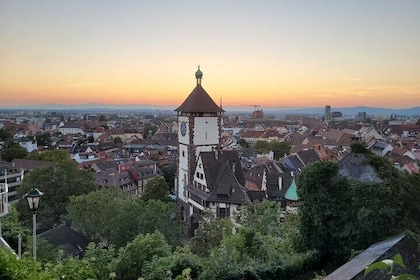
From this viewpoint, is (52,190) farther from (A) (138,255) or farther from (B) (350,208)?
(B) (350,208)

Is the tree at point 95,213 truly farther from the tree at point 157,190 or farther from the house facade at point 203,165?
the tree at point 157,190

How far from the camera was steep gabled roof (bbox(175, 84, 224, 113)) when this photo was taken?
31266 mm

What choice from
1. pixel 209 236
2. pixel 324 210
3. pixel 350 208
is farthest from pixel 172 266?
pixel 209 236

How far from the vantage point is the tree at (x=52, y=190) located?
26.6 meters

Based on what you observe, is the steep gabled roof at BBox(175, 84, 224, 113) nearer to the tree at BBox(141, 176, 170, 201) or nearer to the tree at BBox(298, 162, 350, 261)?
the tree at BBox(141, 176, 170, 201)

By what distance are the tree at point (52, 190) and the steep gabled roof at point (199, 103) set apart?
9.60 meters

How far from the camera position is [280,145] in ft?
235

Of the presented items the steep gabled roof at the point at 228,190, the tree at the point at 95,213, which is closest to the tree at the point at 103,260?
the tree at the point at 95,213

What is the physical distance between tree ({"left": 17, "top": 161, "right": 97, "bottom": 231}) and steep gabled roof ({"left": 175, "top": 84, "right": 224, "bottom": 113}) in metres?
9.60

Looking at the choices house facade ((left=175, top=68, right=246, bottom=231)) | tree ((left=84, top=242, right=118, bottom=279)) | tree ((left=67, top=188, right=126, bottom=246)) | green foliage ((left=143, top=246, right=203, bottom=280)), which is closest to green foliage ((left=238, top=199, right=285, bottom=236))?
house facade ((left=175, top=68, right=246, bottom=231))

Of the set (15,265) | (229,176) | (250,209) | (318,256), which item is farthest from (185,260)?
(229,176)

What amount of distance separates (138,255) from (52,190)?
17.2m

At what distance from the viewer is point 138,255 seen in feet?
41.4

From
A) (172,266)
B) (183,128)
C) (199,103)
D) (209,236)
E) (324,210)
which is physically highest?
(199,103)
